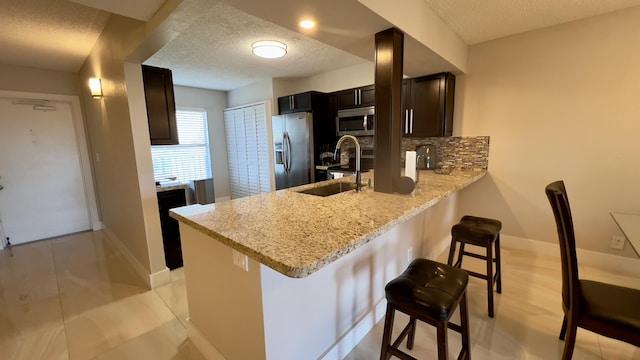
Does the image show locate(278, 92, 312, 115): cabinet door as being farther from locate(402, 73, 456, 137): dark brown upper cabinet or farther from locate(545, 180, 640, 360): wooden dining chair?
locate(545, 180, 640, 360): wooden dining chair

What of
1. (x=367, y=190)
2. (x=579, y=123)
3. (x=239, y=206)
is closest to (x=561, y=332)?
(x=367, y=190)

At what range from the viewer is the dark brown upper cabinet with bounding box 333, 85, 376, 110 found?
11.8 feet

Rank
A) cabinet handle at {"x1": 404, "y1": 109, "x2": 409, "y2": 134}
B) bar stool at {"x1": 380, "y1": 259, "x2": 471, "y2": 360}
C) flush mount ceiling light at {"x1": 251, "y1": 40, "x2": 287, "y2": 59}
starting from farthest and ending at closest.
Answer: cabinet handle at {"x1": 404, "y1": 109, "x2": 409, "y2": 134} → flush mount ceiling light at {"x1": 251, "y1": 40, "x2": 287, "y2": 59} → bar stool at {"x1": 380, "y1": 259, "x2": 471, "y2": 360}

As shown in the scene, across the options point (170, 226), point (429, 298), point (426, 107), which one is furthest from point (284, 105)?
point (429, 298)

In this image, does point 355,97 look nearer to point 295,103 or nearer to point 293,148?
point 295,103

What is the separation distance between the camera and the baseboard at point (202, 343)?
1.51 m

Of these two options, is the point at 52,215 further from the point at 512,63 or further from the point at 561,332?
the point at 512,63

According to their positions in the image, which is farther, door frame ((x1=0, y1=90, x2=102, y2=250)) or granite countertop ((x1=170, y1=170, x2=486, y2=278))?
door frame ((x1=0, y1=90, x2=102, y2=250))

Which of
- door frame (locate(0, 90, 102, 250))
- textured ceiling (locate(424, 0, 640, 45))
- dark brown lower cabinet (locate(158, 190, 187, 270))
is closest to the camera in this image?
textured ceiling (locate(424, 0, 640, 45))

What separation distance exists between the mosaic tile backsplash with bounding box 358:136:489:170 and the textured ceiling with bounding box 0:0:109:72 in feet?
12.5

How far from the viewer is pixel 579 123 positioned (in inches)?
98.0

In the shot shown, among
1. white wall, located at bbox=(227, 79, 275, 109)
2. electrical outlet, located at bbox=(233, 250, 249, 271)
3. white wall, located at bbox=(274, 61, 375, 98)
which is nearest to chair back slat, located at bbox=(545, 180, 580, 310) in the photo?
electrical outlet, located at bbox=(233, 250, 249, 271)

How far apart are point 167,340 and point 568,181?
3858 millimetres

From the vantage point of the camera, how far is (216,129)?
5.59m
